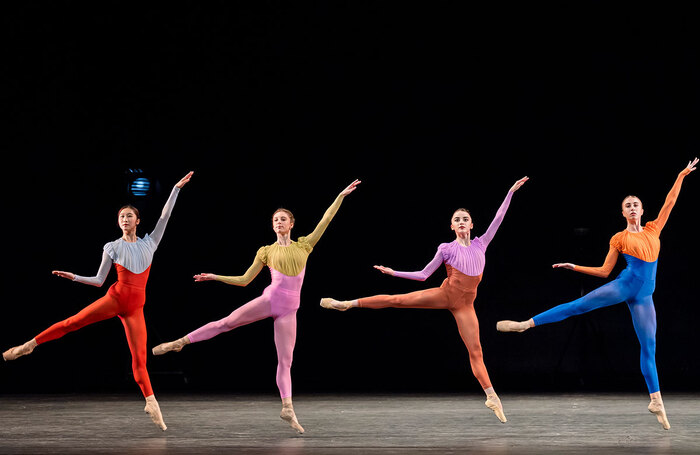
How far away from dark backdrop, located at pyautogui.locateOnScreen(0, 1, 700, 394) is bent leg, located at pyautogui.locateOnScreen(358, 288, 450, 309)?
2967 millimetres

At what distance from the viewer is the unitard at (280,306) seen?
17.4 ft

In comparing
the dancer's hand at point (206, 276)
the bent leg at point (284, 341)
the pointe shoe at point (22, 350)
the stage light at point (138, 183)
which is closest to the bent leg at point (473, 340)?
the bent leg at point (284, 341)

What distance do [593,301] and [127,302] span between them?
9.68ft

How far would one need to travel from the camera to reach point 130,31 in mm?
8055

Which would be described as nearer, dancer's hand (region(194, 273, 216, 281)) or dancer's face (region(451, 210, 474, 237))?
dancer's hand (region(194, 273, 216, 281))

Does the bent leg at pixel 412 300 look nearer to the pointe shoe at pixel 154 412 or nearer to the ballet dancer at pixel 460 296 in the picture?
the ballet dancer at pixel 460 296

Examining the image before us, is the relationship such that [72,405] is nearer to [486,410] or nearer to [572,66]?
[486,410]

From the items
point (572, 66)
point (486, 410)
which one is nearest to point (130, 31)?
point (572, 66)

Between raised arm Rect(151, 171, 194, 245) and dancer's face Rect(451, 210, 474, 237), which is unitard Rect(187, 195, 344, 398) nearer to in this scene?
raised arm Rect(151, 171, 194, 245)

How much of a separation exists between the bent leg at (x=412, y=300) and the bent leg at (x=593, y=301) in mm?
621

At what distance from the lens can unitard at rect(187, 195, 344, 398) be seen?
209 inches

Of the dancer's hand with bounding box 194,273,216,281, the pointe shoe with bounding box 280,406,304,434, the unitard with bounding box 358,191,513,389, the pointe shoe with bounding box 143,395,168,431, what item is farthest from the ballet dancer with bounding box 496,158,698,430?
the pointe shoe with bounding box 143,395,168,431

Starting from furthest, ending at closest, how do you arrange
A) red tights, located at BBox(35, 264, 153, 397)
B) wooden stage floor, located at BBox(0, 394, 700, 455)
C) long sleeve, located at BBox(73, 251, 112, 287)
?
1. long sleeve, located at BBox(73, 251, 112, 287)
2. red tights, located at BBox(35, 264, 153, 397)
3. wooden stage floor, located at BBox(0, 394, 700, 455)

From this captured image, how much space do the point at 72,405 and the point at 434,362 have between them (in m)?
3.64
